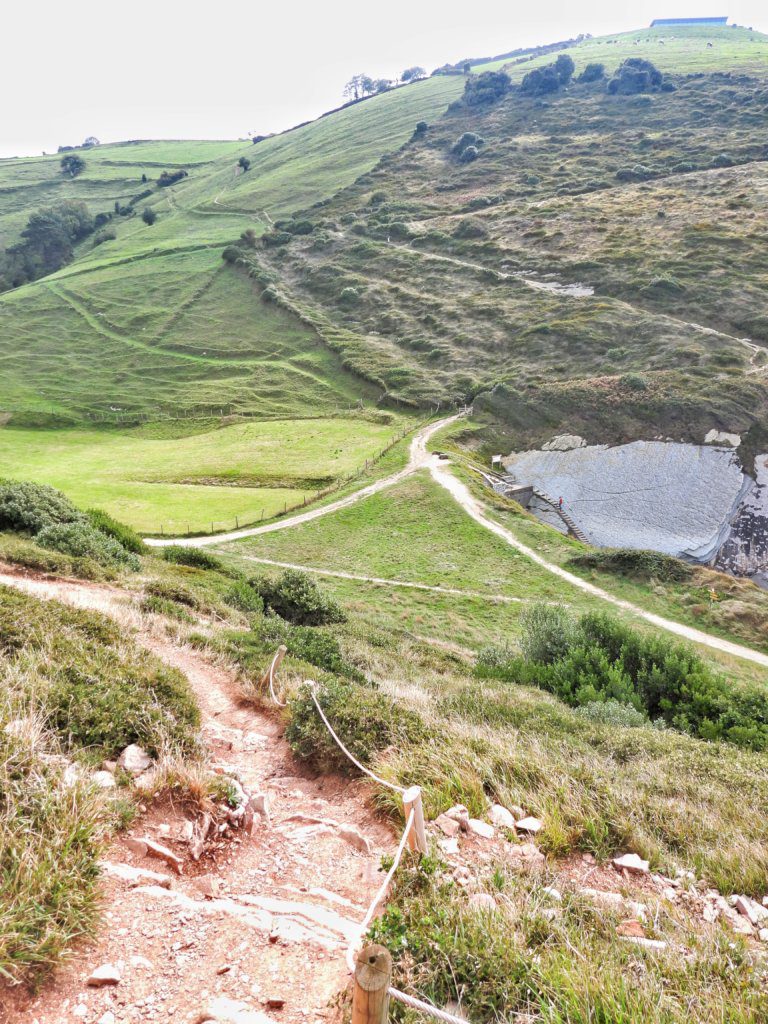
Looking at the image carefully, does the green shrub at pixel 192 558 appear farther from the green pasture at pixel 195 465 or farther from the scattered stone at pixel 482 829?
the scattered stone at pixel 482 829

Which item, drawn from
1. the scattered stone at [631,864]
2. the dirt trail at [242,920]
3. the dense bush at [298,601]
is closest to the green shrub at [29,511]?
the dense bush at [298,601]

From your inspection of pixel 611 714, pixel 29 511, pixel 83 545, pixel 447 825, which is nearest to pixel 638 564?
pixel 611 714

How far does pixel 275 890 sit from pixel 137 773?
206 centimetres

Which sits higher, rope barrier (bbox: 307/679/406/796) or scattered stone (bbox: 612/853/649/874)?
rope barrier (bbox: 307/679/406/796)

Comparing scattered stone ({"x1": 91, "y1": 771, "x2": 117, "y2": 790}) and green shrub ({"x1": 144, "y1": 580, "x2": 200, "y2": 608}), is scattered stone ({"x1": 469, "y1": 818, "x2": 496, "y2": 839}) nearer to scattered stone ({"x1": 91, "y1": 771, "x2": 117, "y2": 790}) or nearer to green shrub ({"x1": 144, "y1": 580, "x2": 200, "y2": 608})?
scattered stone ({"x1": 91, "y1": 771, "x2": 117, "y2": 790})

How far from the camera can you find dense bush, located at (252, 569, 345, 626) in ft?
65.7

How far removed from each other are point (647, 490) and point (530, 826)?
4403 cm

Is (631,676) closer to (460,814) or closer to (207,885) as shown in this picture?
(460,814)

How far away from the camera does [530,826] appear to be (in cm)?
560

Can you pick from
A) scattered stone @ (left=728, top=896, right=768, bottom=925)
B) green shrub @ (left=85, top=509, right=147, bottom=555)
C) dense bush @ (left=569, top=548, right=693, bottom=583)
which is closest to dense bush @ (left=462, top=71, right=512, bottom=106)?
dense bush @ (left=569, top=548, right=693, bottom=583)

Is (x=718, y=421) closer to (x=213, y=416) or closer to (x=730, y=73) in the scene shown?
(x=213, y=416)

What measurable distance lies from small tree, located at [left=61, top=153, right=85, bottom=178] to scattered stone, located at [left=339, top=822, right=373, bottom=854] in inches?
8219

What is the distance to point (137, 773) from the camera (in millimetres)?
5930

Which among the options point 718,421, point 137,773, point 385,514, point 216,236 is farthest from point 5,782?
point 216,236
